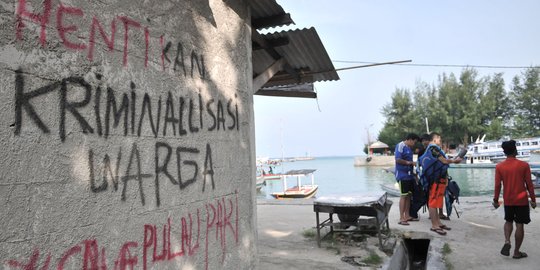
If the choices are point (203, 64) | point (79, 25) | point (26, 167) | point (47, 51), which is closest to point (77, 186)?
point (26, 167)

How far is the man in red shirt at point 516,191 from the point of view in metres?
5.21

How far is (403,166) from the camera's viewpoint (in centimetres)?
741

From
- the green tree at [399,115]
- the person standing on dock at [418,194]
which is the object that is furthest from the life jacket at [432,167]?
the green tree at [399,115]

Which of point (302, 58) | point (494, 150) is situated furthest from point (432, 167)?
point (494, 150)

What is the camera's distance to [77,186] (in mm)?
2189

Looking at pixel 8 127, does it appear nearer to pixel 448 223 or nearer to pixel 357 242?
pixel 357 242

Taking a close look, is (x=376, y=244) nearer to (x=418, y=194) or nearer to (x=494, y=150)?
(x=418, y=194)

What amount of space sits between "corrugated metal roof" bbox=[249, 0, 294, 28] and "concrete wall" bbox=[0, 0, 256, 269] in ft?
1.75

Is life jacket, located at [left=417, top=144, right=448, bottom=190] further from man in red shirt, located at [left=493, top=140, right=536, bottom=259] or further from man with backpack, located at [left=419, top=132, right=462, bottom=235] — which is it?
man in red shirt, located at [left=493, top=140, right=536, bottom=259]

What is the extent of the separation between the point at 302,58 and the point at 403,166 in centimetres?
315

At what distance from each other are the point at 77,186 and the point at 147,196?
1.85 feet

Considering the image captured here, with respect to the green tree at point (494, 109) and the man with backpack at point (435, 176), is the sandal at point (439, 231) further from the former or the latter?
the green tree at point (494, 109)

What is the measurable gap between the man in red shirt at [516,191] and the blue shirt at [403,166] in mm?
1982

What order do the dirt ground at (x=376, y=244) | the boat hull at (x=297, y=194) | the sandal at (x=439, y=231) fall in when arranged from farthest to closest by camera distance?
the boat hull at (x=297, y=194)
the sandal at (x=439, y=231)
the dirt ground at (x=376, y=244)
